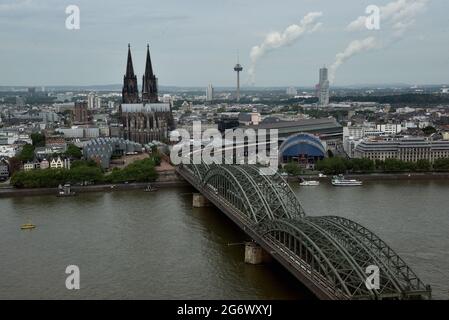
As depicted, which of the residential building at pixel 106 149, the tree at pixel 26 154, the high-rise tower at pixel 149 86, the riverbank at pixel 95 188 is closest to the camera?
the riverbank at pixel 95 188

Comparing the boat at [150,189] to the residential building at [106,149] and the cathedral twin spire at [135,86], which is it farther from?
the cathedral twin spire at [135,86]

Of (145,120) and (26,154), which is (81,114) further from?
(26,154)

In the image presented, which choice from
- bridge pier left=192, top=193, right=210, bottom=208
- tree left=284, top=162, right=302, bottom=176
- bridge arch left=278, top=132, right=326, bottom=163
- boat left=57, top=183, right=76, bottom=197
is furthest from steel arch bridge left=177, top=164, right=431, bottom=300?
bridge arch left=278, top=132, right=326, bottom=163

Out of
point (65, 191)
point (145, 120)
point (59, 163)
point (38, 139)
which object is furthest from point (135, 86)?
point (65, 191)

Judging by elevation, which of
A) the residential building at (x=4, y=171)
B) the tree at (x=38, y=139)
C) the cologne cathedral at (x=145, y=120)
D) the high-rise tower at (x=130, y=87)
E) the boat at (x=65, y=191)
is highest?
the high-rise tower at (x=130, y=87)

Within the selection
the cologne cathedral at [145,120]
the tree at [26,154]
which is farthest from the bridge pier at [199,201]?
the cologne cathedral at [145,120]

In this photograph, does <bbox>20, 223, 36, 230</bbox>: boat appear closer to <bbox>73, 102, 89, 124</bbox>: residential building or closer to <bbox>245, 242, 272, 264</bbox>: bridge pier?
<bbox>245, 242, 272, 264</bbox>: bridge pier
